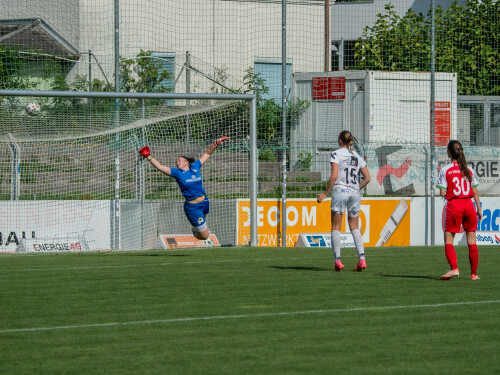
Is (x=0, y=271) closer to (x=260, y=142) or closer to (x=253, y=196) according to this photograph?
(x=253, y=196)

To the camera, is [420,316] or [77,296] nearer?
[420,316]

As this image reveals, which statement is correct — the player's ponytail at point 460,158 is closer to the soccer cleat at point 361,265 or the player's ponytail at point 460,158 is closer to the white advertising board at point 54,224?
the soccer cleat at point 361,265

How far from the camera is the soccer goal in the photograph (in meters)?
18.9

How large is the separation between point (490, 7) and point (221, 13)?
10.4m

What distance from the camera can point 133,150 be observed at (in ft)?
63.9

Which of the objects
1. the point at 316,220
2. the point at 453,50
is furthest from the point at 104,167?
the point at 453,50

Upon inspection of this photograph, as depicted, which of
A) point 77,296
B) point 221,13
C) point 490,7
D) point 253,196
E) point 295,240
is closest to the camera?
point 77,296

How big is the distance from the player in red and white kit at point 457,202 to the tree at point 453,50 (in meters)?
13.1

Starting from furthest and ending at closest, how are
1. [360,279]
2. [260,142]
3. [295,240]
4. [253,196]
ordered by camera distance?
[260,142] → [295,240] → [253,196] → [360,279]

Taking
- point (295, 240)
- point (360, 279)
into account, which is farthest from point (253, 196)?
point (360, 279)

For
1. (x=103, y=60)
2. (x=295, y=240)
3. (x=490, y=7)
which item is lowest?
(x=295, y=240)

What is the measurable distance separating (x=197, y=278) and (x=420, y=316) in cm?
434

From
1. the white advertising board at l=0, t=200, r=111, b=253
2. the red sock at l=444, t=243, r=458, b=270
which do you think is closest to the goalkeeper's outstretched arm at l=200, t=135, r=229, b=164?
the white advertising board at l=0, t=200, r=111, b=253

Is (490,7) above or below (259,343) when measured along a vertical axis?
above
